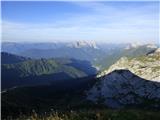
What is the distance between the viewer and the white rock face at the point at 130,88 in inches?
5714

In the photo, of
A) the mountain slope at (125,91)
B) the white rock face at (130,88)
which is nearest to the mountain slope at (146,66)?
the white rock face at (130,88)

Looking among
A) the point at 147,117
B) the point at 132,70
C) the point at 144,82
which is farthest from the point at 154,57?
the point at 147,117

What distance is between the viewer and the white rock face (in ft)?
476

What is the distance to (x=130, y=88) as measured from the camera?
155m

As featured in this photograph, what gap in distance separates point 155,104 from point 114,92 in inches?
948

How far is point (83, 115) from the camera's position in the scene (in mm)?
14562

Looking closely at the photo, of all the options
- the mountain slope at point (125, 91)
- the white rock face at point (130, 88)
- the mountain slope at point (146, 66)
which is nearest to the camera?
the mountain slope at point (125, 91)

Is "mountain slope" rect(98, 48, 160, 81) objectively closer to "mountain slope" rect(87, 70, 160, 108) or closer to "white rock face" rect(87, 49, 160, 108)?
"white rock face" rect(87, 49, 160, 108)

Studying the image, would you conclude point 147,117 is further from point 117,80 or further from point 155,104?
point 117,80

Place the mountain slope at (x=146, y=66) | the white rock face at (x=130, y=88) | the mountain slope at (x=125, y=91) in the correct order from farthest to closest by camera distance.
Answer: the mountain slope at (x=146, y=66) → the white rock face at (x=130, y=88) → the mountain slope at (x=125, y=91)

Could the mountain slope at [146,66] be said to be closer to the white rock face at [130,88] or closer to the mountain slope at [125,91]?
the white rock face at [130,88]

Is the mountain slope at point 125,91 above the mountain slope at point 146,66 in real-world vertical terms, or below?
below

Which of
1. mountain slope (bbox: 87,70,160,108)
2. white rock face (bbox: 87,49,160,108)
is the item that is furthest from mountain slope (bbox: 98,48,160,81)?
mountain slope (bbox: 87,70,160,108)

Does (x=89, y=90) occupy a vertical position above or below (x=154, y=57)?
below
